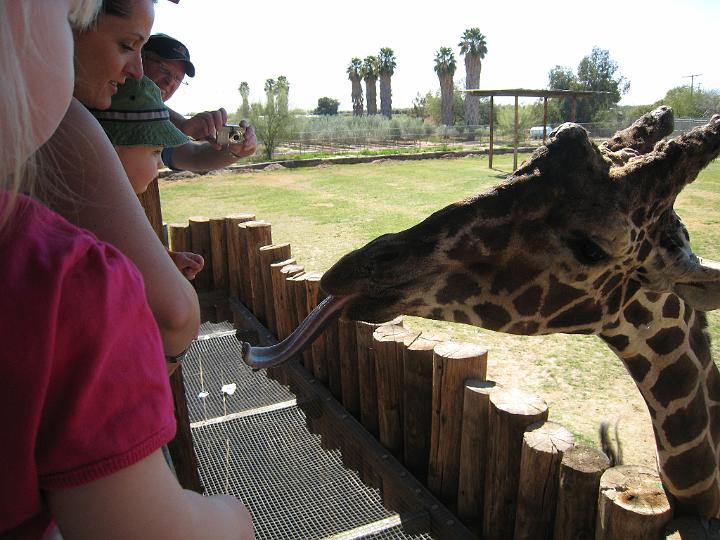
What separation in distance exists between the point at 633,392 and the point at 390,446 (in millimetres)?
2284

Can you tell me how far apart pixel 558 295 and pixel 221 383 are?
3265 mm

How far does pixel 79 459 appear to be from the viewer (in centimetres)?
63

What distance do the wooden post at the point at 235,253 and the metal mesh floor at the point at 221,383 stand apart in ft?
3.34

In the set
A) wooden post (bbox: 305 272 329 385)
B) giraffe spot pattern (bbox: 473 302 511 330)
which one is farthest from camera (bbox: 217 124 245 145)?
wooden post (bbox: 305 272 329 385)

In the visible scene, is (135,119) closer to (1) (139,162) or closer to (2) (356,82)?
(1) (139,162)

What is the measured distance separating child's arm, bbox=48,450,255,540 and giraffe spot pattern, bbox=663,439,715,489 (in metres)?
2.08

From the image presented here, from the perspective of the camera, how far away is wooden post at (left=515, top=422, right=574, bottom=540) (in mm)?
2334

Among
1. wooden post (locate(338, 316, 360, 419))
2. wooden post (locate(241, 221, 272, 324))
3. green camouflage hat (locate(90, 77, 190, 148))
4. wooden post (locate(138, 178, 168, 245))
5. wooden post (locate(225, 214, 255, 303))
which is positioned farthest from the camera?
wooden post (locate(225, 214, 255, 303))

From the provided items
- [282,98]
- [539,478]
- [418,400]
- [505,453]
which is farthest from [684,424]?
[282,98]

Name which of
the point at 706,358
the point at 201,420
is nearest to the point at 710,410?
the point at 706,358

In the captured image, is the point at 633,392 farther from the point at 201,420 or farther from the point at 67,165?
the point at 67,165

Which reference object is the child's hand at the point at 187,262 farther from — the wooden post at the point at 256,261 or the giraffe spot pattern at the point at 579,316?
the wooden post at the point at 256,261

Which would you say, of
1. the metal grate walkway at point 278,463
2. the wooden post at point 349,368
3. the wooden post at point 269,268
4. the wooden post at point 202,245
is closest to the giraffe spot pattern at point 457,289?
the metal grate walkway at point 278,463

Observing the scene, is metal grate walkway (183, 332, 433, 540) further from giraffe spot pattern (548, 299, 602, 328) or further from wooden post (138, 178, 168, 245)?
wooden post (138, 178, 168, 245)
